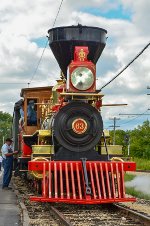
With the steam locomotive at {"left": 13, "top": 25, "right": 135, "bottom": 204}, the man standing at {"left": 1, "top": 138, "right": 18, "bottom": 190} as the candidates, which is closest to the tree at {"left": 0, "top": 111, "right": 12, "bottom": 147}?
the man standing at {"left": 1, "top": 138, "right": 18, "bottom": 190}

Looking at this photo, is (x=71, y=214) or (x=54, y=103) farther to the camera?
(x=54, y=103)

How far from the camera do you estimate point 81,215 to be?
9.66 m

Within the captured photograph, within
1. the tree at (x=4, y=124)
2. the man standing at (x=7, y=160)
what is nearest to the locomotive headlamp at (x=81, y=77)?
the man standing at (x=7, y=160)

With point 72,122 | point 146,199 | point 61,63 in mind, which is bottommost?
point 146,199

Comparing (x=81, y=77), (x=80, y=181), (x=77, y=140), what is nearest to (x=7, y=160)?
(x=77, y=140)

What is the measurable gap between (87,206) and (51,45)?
149 inches

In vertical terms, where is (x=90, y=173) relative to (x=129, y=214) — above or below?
above

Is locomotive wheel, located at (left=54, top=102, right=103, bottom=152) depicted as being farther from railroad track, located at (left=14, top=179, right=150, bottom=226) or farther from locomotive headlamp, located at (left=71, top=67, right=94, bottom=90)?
railroad track, located at (left=14, top=179, right=150, bottom=226)

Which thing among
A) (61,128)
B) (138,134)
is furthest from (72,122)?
(138,134)

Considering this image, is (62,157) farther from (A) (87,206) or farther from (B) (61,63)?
(B) (61,63)

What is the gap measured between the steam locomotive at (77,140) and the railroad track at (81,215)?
0.95ft

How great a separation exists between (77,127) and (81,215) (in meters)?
2.02

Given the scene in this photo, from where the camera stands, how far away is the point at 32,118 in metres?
13.7

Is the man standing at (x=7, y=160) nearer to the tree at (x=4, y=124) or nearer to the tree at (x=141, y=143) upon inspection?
the tree at (x=141, y=143)
